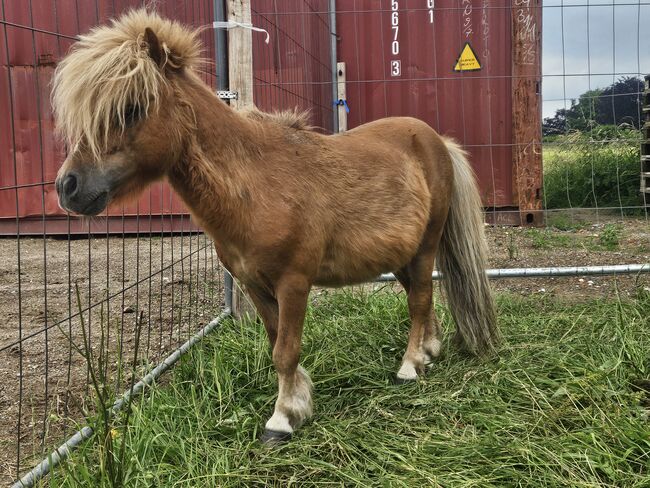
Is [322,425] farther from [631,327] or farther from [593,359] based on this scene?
[631,327]

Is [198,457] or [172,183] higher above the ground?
[172,183]

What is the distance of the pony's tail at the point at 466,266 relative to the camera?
Answer: 339 centimetres

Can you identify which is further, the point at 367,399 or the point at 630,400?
the point at 367,399

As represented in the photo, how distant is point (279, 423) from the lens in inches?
102

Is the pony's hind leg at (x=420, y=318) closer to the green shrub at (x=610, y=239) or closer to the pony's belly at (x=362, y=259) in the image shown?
the pony's belly at (x=362, y=259)

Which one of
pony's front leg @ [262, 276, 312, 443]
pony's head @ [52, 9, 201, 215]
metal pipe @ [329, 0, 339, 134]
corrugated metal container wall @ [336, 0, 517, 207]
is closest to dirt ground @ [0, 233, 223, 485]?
pony's head @ [52, 9, 201, 215]

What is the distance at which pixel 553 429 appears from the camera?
251 cm

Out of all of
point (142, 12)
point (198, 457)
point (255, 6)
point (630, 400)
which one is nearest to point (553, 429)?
point (630, 400)

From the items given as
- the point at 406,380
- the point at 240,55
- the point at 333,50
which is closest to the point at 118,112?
the point at 240,55

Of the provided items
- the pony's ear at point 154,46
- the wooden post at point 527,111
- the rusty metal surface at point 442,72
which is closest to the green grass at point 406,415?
the pony's ear at point 154,46

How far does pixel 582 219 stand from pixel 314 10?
455cm

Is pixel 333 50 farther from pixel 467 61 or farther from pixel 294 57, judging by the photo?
pixel 467 61

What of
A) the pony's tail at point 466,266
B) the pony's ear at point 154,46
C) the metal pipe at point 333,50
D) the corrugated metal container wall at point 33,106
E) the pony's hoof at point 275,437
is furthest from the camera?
the metal pipe at point 333,50

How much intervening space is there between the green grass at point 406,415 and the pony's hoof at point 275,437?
0.04m
